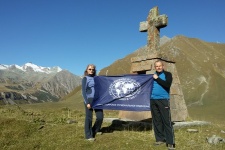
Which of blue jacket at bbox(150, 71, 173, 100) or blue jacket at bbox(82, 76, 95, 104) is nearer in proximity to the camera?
blue jacket at bbox(150, 71, 173, 100)

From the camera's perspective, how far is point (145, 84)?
10.8 m

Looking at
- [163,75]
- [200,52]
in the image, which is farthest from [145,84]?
[200,52]

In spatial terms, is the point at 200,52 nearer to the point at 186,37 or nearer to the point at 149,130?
the point at 186,37

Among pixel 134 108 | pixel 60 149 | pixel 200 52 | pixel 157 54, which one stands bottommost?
pixel 60 149

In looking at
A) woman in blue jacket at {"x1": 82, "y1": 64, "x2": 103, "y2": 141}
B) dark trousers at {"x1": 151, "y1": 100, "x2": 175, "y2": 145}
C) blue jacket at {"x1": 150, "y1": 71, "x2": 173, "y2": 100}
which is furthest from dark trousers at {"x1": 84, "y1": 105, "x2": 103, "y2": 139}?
blue jacket at {"x1": 150, "y1": 71, "x2": 173, "y2": 100}

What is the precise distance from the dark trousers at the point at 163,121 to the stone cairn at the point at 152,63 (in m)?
4.01

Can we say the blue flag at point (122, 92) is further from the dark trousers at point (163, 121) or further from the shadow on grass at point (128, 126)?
the dark trousers at point (163, 121)

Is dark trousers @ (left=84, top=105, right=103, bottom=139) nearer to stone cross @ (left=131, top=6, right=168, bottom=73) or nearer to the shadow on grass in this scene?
the shadow on grass

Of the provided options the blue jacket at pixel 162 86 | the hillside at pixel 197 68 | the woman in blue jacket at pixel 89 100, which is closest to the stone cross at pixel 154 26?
the woman in blue jacket at pixel 89 100

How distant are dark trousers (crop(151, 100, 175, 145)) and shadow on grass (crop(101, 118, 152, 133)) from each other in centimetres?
275

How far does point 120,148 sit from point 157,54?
5.96 meters

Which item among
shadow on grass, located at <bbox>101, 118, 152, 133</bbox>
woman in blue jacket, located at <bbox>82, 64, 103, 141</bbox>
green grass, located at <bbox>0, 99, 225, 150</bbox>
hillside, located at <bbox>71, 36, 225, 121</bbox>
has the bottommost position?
green grass, located at <bbox>0, 99, 225, 150</bbox>

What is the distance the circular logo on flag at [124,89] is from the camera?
11203mm

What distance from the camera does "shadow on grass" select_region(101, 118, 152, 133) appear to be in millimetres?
A: 12020
